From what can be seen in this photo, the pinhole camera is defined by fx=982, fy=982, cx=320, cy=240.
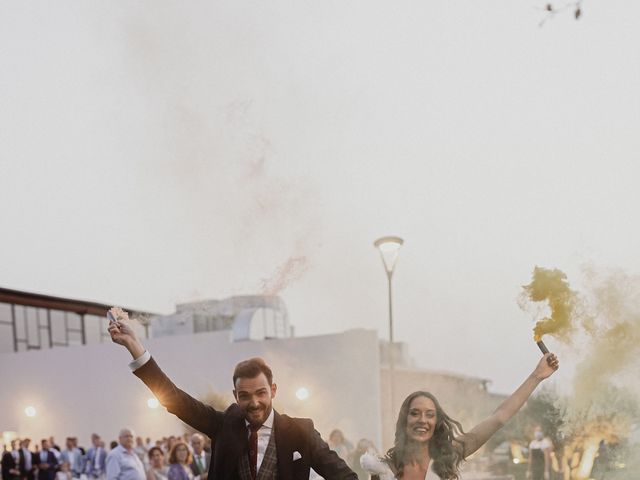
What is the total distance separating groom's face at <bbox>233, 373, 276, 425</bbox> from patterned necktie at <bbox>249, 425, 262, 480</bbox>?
29 mm

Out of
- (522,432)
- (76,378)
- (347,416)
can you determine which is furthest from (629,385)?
(76,378)

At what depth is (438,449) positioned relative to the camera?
196 inches

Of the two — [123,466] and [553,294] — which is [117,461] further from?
[553,294]

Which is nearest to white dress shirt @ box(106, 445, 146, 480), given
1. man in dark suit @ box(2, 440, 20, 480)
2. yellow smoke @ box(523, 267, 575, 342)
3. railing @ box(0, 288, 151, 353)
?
yellow smoke @ box(523, 267, 575, 342)

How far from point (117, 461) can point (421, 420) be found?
26.1 ft

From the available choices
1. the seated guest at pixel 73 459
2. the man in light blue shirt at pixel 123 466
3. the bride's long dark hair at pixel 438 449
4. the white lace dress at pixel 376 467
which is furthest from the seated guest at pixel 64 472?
the white lace dress at pixel 376 467

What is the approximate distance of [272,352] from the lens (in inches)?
1006

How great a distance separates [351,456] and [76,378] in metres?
18.5

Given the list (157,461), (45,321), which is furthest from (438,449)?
(45,321)

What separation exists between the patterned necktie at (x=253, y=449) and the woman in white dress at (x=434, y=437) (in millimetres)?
904

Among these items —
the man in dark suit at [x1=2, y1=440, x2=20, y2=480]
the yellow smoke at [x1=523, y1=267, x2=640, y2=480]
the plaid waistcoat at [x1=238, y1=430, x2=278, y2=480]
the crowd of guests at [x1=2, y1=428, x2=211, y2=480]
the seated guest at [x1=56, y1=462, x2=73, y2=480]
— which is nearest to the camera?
the plaid waistcoat at [x1=238, y1=430, x2=278, y2=480]

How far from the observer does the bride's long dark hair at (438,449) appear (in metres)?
4.92

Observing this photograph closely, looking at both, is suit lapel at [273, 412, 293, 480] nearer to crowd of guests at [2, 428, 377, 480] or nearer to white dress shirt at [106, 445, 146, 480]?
crowd of guests at [2, 428, 377, 480]

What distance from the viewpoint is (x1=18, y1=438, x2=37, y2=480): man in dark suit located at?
67.9ft
